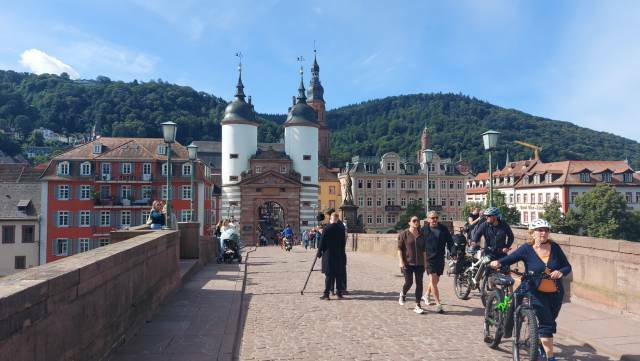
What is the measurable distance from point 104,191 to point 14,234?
8.86 m

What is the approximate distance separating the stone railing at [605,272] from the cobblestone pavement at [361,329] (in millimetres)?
1804

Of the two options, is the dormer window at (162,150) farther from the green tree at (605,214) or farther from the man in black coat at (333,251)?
the man in black coat at (333,251)

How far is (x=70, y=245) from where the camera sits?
51750 mm

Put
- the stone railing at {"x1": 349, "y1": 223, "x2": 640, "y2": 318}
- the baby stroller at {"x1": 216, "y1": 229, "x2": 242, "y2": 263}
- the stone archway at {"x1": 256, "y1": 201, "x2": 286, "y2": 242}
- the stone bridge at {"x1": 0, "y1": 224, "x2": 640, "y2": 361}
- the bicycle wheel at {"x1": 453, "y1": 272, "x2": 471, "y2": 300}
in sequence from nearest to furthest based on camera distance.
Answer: the stone bridge at {"x1": 0, "y1": 224, "x2": 640, "y2": 361} → the stone railing at {"x1": 349, "y1": 223, "x2": 640, "y2": 318} → the bicycle wheel at {"x1": 453, "y1": 272, "x2": 471, "y2": 300} → the baby stroller at {"x1": 216, "y1": 229, "x2": 242, "y2": 263} → the stone archway at {"x1": 256, "y1": 201, "x2": 286, "y2": 242}

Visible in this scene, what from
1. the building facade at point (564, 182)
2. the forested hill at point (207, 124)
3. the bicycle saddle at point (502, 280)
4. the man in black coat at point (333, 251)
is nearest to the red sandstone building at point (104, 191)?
the building facade at point (564, 182)

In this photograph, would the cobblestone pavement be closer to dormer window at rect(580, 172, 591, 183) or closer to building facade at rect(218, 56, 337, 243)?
building facade at rect(218, 56, 337, 243)

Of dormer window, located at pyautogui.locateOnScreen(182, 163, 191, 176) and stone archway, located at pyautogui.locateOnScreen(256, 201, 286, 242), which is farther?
stone archway, located at pyautogui.locateOnScreen(256, 201, 286, 242)

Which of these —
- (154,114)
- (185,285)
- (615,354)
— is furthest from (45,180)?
(154,114)

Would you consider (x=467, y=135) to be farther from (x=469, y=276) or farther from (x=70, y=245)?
(x=469, y=276)

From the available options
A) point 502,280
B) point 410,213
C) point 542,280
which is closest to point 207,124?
point 410,213

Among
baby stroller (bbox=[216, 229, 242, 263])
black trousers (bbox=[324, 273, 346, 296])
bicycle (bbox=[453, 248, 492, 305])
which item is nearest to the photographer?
bicycle (bbox=[453, 248, 492, 305])

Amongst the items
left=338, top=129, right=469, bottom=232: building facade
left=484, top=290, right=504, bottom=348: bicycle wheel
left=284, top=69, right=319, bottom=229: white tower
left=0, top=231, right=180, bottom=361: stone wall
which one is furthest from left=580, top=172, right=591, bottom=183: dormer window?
left=0, top=231, right=180, bottom=361: stone wall

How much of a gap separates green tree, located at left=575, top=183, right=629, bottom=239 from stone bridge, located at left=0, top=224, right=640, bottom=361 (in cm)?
5209

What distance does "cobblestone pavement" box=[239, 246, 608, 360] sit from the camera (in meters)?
6.53
